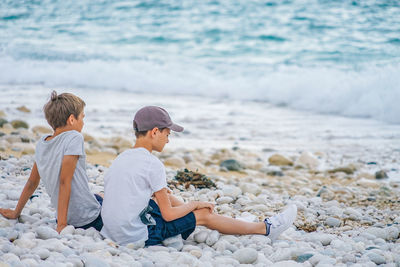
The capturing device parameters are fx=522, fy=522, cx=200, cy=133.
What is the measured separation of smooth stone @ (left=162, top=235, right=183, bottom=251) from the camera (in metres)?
3.78

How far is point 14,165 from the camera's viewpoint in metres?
6.05

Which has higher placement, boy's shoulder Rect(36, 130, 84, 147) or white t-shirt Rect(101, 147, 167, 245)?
boy's shoulder Rect(36, 130, 84, 147)

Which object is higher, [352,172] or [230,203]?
[230,203]

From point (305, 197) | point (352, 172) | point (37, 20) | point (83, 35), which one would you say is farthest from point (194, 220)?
point (37, 20)

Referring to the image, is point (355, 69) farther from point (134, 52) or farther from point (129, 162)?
point (129, 162)

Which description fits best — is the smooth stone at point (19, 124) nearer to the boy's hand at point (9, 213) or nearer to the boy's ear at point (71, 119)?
the boy's hand at point (9, 213)

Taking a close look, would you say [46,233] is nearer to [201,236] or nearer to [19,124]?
[201,236]

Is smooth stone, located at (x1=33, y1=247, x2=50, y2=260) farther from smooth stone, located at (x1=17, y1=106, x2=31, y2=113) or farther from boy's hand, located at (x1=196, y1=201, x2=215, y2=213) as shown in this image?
smooth stone, located at (x1=17, y1=106, x2=31, y2=113)

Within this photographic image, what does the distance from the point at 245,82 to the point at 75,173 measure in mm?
10870

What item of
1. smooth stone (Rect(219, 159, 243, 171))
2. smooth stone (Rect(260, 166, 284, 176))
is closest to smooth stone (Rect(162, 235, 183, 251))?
smooth stone (Rect(219, 159, 243, 171))

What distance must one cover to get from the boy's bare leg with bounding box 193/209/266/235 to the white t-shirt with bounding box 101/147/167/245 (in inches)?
19.2

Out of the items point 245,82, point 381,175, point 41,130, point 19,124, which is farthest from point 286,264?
point 245,82

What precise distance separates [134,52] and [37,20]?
222 inches

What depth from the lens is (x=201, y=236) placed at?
13.0ft
